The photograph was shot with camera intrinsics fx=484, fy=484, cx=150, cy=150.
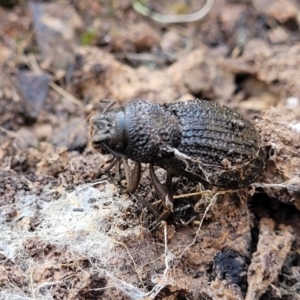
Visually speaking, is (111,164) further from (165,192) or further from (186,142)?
(186,142)

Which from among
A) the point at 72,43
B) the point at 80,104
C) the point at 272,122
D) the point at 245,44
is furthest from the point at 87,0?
the point at 272,122

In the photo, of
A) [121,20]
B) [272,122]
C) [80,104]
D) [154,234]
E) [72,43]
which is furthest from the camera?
[121,20]

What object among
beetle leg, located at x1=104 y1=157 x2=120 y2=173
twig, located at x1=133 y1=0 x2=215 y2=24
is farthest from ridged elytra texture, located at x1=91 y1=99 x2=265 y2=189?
twig, located at x1=133 y1=0 x2=215 y2=24

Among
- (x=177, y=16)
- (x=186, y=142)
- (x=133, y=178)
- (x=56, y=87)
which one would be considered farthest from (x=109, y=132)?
(x=177, y=16)

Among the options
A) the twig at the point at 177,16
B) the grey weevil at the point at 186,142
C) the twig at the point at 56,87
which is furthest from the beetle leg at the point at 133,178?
the twig at the point at 177,16

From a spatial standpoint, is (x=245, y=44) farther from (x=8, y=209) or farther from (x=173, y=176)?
(x=8, y=209)

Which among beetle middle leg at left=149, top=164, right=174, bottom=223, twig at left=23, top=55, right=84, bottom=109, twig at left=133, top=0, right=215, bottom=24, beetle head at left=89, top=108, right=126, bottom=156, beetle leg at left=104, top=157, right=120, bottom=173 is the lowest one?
twig at left=23, top=55, right=84, bottom=109

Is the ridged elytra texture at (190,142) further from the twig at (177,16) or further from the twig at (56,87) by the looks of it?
the twig at (177,16)

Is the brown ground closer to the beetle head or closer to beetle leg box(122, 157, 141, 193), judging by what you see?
beetle leg box(122, 157, 141, 193)
